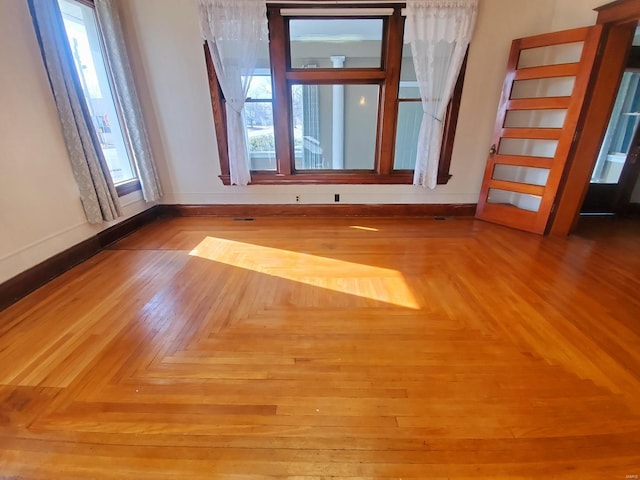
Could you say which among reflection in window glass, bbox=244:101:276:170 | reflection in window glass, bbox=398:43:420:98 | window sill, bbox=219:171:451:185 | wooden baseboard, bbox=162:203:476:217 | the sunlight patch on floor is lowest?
the sunlight patch on floor

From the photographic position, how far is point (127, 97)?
11.6 ft

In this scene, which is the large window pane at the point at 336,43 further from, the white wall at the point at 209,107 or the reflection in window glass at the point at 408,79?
the white wall at the point at 209,107

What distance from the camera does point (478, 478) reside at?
122 centimetres

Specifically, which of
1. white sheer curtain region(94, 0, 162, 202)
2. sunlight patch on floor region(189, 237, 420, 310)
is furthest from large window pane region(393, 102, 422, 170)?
white sheer curtain region(94, 0, 162, 202)

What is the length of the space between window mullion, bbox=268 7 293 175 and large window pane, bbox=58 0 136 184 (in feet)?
6.01

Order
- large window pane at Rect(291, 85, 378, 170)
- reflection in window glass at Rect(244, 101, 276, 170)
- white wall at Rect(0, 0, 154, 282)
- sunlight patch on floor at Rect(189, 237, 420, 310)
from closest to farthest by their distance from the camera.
→ white wall at Rect(0, 0, 154, 282), sunlight patch on floor at Rect(189, 237, 420, 310), reflection in window glass at Rect(244, 101, 276, 170), large window pane at Rect(291, 85, 378, 170)

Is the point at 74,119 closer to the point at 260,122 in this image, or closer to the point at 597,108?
the point at 260,122

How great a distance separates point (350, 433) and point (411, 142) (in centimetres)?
460

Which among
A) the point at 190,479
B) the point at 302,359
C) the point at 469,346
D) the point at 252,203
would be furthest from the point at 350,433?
the point at 252,203

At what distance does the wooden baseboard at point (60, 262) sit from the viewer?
2.36 metres

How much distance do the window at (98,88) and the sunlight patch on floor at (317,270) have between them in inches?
56.2

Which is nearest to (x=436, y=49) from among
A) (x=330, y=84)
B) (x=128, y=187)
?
(x=330, y=84)

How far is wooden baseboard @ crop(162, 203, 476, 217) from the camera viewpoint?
4332 millimetres

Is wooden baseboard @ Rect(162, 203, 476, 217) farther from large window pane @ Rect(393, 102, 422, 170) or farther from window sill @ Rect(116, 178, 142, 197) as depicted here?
large window pane @ Rect(393, 102, 422, 170)
